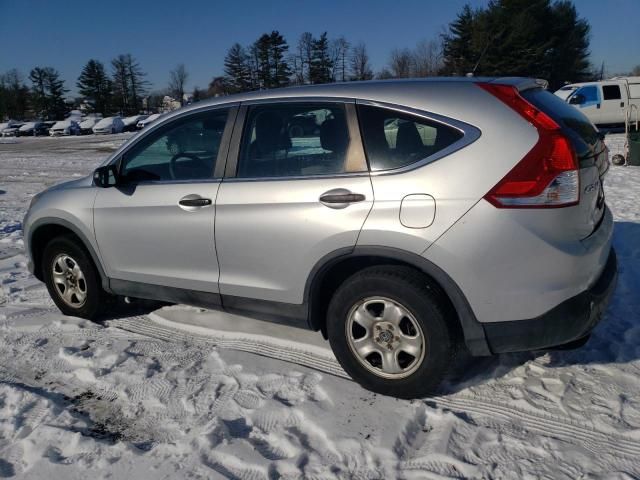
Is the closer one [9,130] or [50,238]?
[50,238]

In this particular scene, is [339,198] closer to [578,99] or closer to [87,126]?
[578,99]

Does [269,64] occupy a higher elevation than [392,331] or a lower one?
higher

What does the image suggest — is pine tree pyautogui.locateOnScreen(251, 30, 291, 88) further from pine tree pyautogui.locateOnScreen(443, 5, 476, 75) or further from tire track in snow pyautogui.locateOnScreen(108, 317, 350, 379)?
tire track in snow pyautogui.locateOnScreen(108, 317, 350, 379)

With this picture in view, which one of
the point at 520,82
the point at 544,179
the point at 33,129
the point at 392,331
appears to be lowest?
the point at 392,331

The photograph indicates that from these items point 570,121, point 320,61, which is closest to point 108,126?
point 320,61

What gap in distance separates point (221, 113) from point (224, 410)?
1.93 m

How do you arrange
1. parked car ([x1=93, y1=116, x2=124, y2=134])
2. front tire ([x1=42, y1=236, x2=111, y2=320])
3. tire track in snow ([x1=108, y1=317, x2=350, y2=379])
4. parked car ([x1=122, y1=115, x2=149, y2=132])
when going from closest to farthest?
tire track in snow ([x1=108, y1=317, x2=350, y2=379])
front tire ([x1=42, y1=236, x2=111, y2=320])
parked car ([x1=93, y1=116, x2=124, y2=134])
parked car ([x1=122, y1=115, x2=149, y2=132])

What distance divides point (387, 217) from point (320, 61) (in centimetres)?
3944

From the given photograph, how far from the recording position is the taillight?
8.98 feet

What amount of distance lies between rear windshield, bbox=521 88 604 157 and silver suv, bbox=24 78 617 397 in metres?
0.02

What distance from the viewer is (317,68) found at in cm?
3831

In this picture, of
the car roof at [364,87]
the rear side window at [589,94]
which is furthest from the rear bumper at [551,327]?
the rear side window at [589,94]

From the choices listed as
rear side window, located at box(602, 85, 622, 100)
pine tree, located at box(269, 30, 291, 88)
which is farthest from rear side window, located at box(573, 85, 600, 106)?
pine tree, located at box(269, 30, 291, 88)

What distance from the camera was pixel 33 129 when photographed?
51.8 metres
